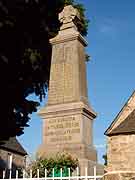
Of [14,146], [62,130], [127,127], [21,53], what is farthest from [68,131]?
[14,146]

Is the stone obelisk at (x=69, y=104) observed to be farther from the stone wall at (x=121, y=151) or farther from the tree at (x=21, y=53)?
the stone wall at (x=121, y=151)

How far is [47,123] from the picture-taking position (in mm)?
10766

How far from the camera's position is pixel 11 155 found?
103 feet

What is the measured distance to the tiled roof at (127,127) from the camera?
16656mm

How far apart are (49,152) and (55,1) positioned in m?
10.3

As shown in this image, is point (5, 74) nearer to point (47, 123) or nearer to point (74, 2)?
point (47, 123)

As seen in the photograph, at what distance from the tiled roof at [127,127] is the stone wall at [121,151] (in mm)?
299

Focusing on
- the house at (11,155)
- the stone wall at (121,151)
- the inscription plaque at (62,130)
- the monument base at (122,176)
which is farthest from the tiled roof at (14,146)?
the monument base at (122,176)

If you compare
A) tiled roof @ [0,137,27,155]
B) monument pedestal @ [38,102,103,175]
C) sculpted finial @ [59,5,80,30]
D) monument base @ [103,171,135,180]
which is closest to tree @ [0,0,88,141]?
sculpted finial @ [59,5,80,30]

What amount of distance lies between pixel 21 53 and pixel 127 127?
235 inches

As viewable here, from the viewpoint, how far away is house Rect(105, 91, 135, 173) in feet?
55.1

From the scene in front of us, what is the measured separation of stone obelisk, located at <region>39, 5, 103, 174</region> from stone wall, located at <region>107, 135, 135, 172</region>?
624 cm

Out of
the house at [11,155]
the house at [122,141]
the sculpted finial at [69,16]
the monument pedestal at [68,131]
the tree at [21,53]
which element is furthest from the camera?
the house at [11,155]

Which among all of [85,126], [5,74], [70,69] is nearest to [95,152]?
[85,126]
